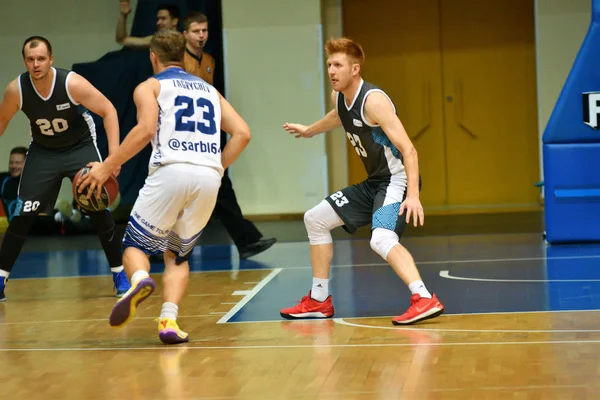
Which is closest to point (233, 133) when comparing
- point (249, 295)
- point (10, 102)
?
point (249, 295)

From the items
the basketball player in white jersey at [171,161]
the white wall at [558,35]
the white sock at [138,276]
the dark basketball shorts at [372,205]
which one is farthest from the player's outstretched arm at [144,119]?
the white wall at [558,35]

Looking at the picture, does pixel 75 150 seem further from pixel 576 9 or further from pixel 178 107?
pixel 576 9

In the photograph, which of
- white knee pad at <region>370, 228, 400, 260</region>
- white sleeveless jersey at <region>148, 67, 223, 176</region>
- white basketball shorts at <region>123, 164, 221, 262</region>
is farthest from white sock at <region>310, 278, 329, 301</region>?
white sleeveless jersey at <region>148, 67, 223, 176</region>

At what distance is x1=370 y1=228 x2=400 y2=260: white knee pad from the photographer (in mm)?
5281

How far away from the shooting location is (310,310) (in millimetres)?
5566

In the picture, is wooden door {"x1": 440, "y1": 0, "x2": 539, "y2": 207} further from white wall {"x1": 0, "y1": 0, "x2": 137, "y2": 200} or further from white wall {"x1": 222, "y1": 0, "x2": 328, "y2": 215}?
white wall {"x1": 0, "y1": 0, "x2": 137, "y2": 200}

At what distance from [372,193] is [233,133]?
39.4 inches

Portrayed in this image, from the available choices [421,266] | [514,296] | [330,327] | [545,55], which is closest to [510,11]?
[545,55]

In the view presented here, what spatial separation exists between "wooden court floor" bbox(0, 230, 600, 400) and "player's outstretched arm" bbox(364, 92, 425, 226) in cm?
63

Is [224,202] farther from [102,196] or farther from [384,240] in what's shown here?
[384,240]

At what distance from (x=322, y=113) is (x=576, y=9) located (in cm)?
319

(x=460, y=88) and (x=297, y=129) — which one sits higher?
(x=460, y=88)

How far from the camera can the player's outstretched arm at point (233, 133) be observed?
491cm

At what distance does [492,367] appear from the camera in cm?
408
